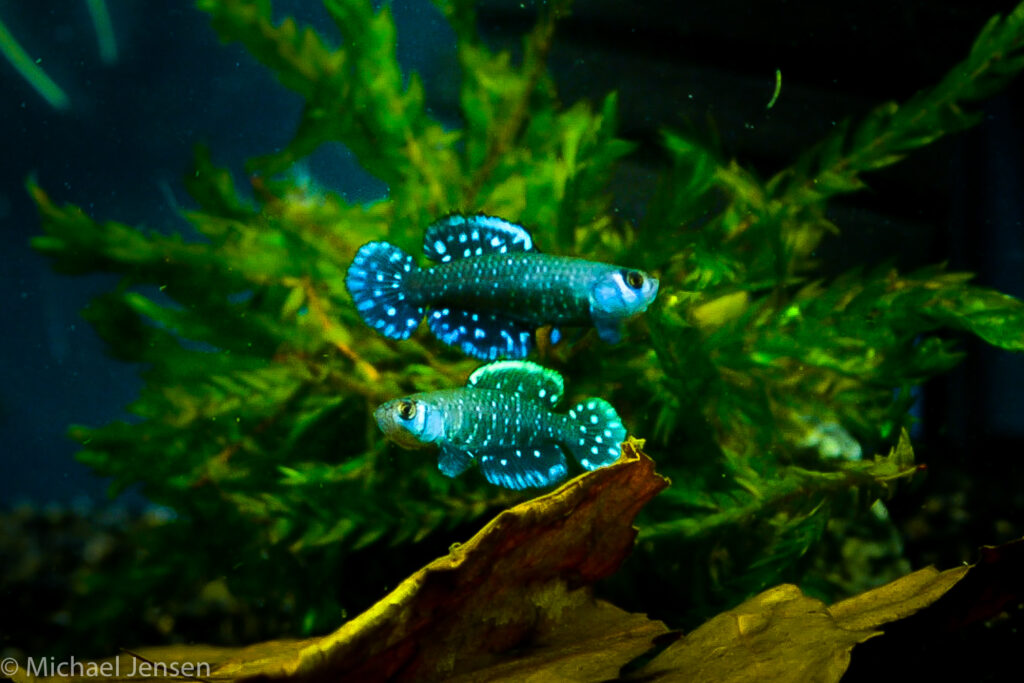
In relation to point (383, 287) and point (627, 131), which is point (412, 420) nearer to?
point (383, 287)

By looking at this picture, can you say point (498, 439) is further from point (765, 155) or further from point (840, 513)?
point (765, 155)

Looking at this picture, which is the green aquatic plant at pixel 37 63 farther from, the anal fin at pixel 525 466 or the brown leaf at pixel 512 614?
the anal fin at pixel 525 466

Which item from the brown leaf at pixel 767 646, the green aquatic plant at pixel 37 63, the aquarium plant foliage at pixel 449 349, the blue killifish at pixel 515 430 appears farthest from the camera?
the green aquatic plant at pixel 37 63

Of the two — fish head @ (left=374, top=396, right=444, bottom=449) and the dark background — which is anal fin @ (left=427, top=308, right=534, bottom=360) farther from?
the dark background

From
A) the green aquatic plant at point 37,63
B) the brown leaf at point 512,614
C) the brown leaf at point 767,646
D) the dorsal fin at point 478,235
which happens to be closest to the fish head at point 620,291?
the dorsal fin at point 478,235

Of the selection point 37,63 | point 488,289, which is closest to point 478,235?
point 488,289

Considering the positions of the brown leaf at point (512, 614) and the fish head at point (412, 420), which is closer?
the brown leaf at point (512, 614)

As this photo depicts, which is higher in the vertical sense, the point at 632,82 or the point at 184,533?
the point at 632,82

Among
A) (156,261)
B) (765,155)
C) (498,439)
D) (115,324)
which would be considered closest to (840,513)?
(498,439)
